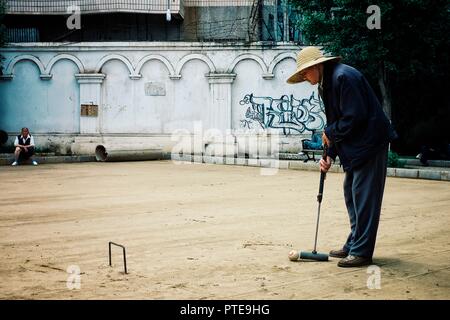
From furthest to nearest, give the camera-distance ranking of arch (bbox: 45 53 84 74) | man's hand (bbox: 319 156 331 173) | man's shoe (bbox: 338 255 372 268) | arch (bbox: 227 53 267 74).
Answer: arch (bbox: 45 53 84 74)
arch (bbox: 227 53 267 74)
man's hand (bbox: 319 156 331 173)
man's shoe (bbox: 338 255 372 268)

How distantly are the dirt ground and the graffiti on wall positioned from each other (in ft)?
42.7

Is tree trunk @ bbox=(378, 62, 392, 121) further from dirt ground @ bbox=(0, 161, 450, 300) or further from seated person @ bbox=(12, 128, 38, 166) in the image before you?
seated person @ bbox=(12, 128, 38, 166)

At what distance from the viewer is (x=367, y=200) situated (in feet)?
18.4

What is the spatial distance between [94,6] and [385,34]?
1482 cm

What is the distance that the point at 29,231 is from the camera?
307 inches

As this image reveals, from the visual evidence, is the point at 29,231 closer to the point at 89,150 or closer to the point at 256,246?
the point at 256,246

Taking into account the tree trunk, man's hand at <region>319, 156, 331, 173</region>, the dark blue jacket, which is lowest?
man's hand at <region>319, 156, 331, 173</region>

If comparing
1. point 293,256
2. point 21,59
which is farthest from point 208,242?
point 21,59

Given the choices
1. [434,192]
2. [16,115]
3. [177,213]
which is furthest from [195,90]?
[177,213]

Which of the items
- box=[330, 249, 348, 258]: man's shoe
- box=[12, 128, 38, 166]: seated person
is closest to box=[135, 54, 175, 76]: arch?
box=[12, 128, 38, 166]: seated person

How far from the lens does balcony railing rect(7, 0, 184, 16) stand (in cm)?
2850

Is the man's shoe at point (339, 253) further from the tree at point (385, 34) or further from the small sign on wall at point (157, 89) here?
the small sign on wall at point (157, 89)

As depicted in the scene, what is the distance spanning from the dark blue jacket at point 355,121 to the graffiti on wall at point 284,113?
68.8ft

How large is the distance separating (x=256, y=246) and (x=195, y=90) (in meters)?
20.8
